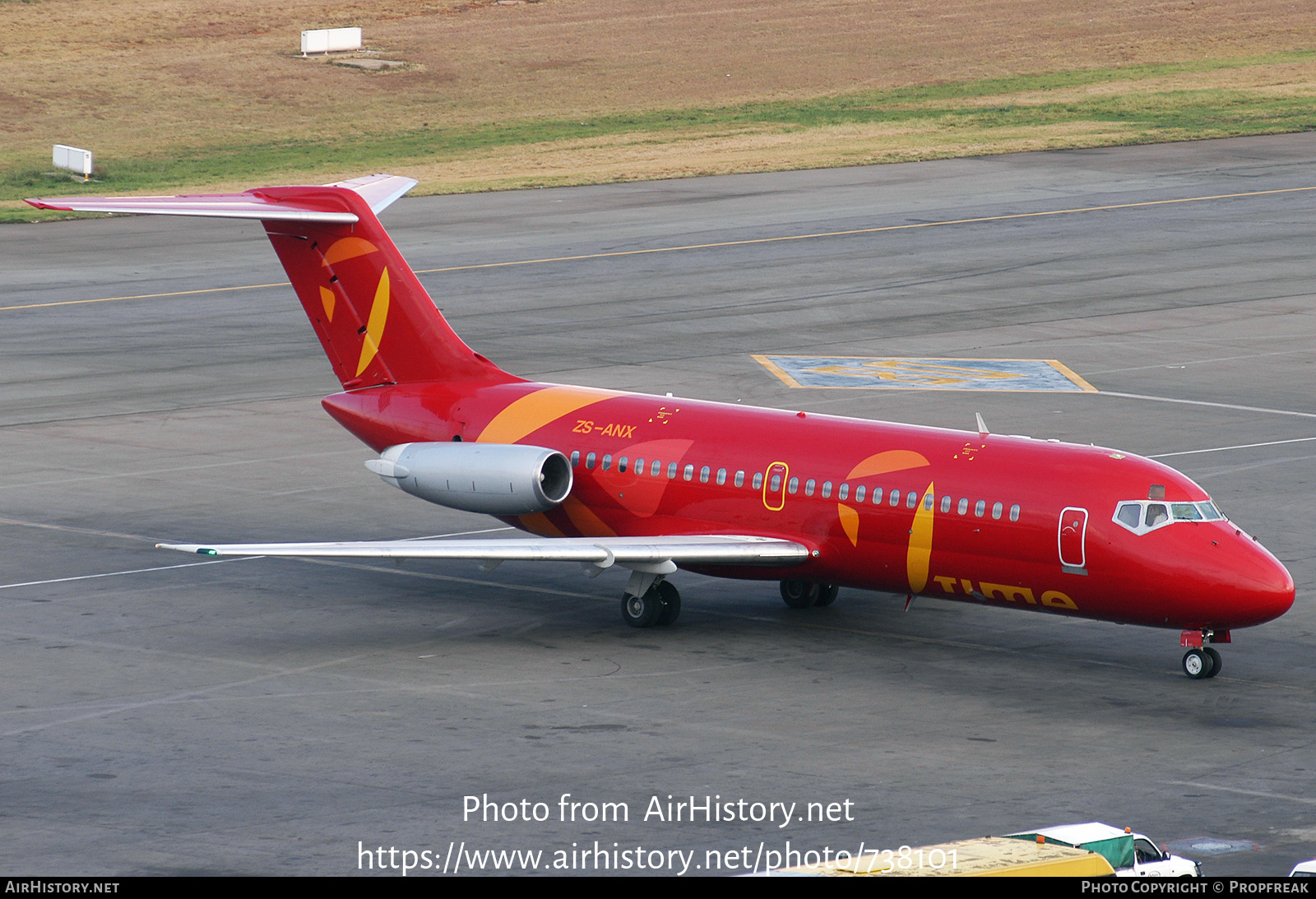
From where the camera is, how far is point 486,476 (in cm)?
3212

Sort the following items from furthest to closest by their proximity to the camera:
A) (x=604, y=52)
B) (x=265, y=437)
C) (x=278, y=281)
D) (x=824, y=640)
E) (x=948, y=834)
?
(x=604, y=52) → (x=278, y=281) → (x=265, y=437) → (x=824, y=640) → (x=948, y=834)

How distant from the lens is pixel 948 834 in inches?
840

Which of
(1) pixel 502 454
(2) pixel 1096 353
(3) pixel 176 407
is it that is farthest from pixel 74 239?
(1) pixel 502 454

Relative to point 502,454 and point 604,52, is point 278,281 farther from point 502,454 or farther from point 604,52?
point 604,52

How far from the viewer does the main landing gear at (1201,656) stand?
2795cm

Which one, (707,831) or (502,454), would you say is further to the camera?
(502,454)

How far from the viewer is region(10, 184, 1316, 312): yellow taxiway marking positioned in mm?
63344

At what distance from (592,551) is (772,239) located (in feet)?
140

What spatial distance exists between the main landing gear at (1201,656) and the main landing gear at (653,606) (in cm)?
770

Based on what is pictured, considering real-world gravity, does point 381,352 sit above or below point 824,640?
above

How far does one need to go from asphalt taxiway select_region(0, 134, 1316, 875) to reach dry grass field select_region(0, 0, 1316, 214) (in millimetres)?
20630

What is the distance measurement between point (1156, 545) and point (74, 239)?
179 ft

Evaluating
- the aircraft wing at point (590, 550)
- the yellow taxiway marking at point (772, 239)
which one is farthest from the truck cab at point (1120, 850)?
the yellow taxiway marking at point (772, 239)

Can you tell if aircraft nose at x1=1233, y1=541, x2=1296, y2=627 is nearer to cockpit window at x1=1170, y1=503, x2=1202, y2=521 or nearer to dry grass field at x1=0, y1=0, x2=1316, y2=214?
cockpit window at x1=1170, y1=503, x2=1202, y2=521
